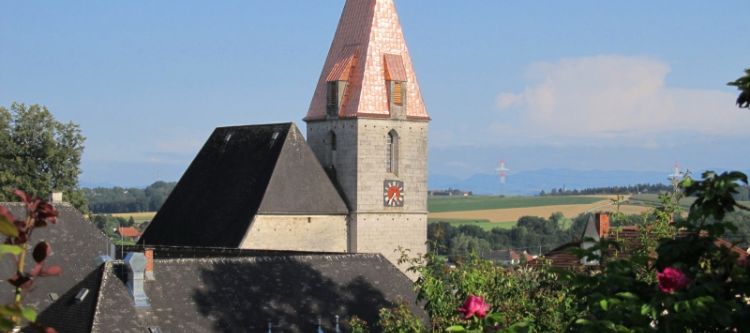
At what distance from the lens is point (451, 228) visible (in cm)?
11944

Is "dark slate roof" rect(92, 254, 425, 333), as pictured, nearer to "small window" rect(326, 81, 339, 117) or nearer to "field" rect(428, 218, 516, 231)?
"small window" rect(326, 81, 339, 117)

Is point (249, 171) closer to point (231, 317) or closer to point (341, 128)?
point (341, 128)

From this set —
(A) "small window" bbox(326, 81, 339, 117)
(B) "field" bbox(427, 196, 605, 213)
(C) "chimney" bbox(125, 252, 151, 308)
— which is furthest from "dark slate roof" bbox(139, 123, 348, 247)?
(B) "field" bbox(427, 196, 605, 213)

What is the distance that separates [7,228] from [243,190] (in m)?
43.8

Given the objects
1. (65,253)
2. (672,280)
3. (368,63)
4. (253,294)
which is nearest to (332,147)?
(368,63)

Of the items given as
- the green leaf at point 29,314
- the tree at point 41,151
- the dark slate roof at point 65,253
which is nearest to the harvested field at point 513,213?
the tree at point 41,151

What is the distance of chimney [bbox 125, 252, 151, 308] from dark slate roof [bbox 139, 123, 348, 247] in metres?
16.5

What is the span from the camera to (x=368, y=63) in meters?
49.8

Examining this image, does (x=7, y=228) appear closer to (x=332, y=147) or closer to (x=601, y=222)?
(x=601, y=222)

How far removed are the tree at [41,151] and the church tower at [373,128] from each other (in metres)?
14.5

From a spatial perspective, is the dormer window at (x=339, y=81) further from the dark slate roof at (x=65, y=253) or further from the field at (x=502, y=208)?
the field at (x=502, y=208)

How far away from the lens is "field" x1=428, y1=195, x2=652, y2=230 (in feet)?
439

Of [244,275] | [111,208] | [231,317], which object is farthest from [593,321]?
[111,208]

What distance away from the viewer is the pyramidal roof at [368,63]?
163 feet
